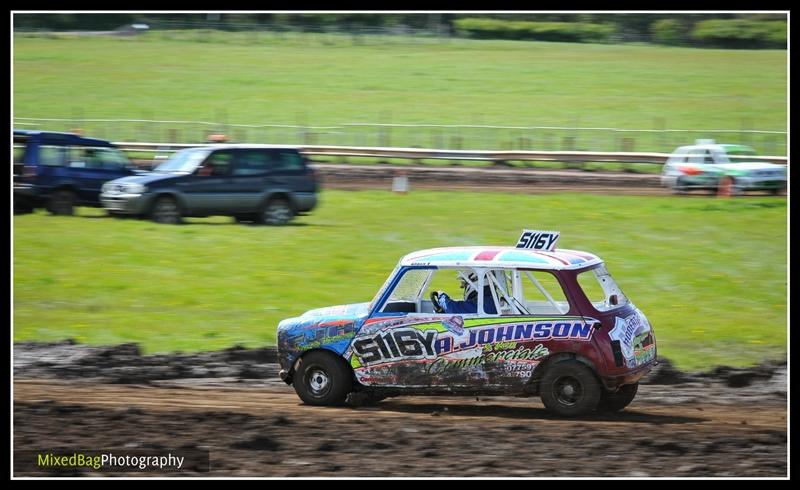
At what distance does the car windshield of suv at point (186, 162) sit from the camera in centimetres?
2212

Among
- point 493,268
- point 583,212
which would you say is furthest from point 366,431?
point 583,212

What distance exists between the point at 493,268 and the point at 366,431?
200 cm

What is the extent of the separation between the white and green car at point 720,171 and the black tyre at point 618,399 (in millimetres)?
17974

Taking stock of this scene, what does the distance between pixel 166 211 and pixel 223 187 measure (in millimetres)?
1300

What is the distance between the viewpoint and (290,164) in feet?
73.8

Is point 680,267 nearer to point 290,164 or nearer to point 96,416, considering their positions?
point 290,164

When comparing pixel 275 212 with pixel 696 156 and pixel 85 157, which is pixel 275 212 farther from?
pixel 696 156

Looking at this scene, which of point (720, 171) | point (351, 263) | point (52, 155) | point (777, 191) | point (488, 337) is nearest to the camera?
point (488, 337)

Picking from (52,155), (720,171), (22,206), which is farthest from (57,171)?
(720,171)

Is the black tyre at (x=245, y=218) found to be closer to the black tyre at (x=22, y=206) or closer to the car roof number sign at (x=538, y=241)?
the black tyre at (x=22, y=206)

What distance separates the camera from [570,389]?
32.9ft

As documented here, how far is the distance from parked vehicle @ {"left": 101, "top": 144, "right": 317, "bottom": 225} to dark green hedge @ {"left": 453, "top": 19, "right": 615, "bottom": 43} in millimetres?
21110

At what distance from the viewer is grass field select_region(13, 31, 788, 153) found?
38.9 m

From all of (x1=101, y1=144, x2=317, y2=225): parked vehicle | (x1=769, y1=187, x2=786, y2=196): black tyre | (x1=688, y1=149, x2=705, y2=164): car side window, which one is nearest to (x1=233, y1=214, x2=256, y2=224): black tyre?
(x1=101, y1=144, x2=317, y2=225): parked vehicle
